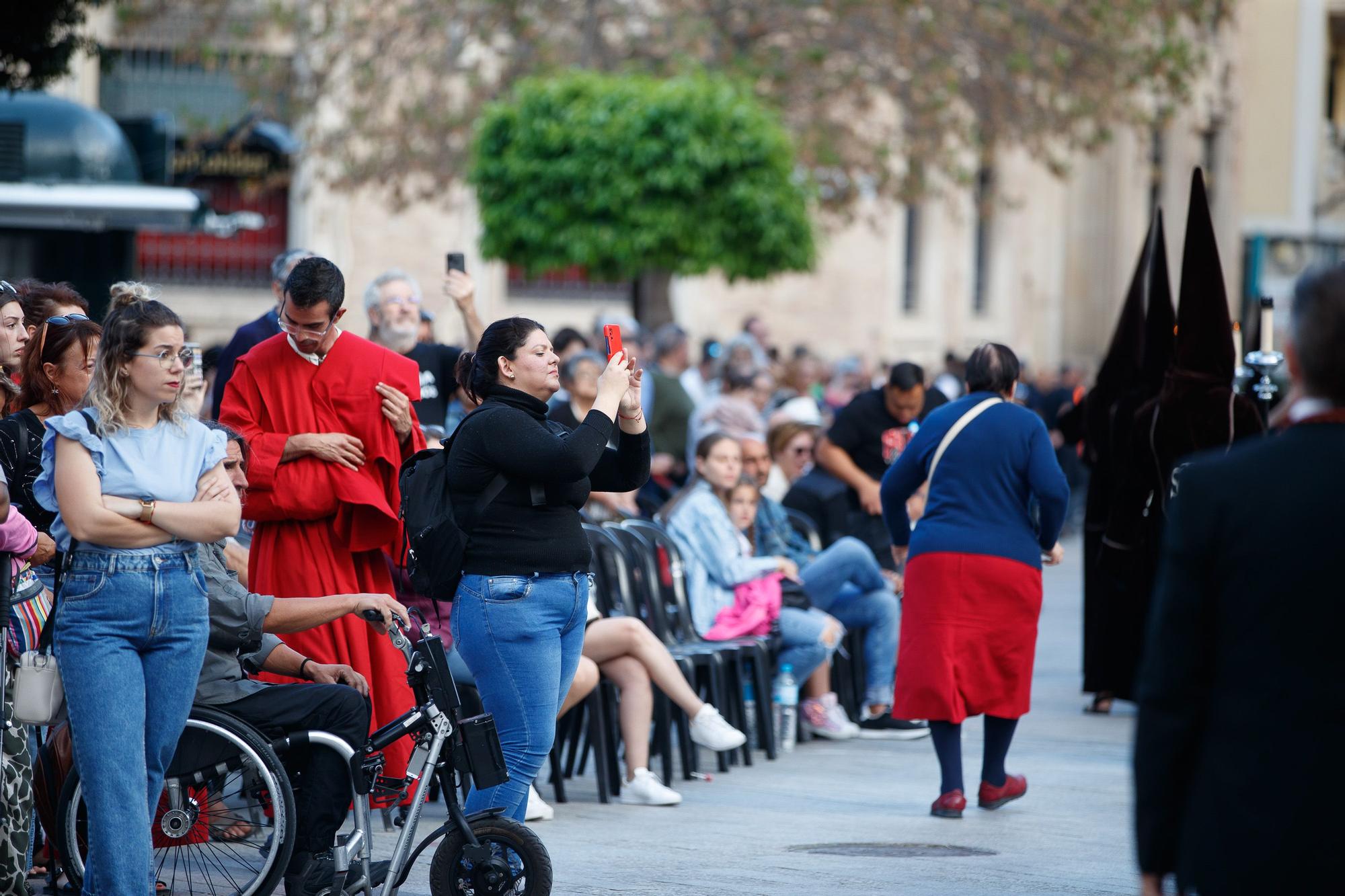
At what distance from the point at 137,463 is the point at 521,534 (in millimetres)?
1180

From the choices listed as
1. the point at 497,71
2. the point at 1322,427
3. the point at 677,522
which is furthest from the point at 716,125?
the point at 1322,427

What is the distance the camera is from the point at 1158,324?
958cm

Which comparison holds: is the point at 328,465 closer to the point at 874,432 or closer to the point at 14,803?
the point at 14,803

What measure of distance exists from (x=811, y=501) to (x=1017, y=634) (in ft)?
11.1

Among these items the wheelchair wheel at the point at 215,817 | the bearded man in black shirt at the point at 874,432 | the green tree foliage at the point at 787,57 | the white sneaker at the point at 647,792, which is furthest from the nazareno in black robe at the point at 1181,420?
the green tree foliage at the point at 787,57

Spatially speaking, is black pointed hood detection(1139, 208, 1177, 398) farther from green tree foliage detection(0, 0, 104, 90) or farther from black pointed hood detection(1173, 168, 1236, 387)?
green tree foliage detection(0, 0, 104, 90)

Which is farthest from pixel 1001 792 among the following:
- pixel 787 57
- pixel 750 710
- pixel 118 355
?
pixel 787 57

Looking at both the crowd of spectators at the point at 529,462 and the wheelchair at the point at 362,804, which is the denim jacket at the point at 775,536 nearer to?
the crowd of spectators at the point at 529,462

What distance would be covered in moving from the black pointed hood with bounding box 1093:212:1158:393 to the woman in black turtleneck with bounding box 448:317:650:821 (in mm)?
4962

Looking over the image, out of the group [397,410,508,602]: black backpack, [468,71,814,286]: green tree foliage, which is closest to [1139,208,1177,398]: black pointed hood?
[397,410,508,602]: black backpack

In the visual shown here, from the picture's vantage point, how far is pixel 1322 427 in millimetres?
3389

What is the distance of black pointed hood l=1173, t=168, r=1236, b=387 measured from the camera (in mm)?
8656

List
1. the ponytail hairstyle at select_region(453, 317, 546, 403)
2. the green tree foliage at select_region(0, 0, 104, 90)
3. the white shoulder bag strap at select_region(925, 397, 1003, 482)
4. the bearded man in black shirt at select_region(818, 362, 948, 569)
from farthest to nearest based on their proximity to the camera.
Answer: the bearded man in black shirt at select_region(818, 362, 948, 569) → the green tree foliage at select_region(0, 0, 104, 90) → the white shoulder bag strap at select_region(925, 397, 1003, 482) → the ponytail hairstyle at select_region(453, 317, 546, 403)

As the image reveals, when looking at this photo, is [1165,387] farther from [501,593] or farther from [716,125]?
[716,125]
